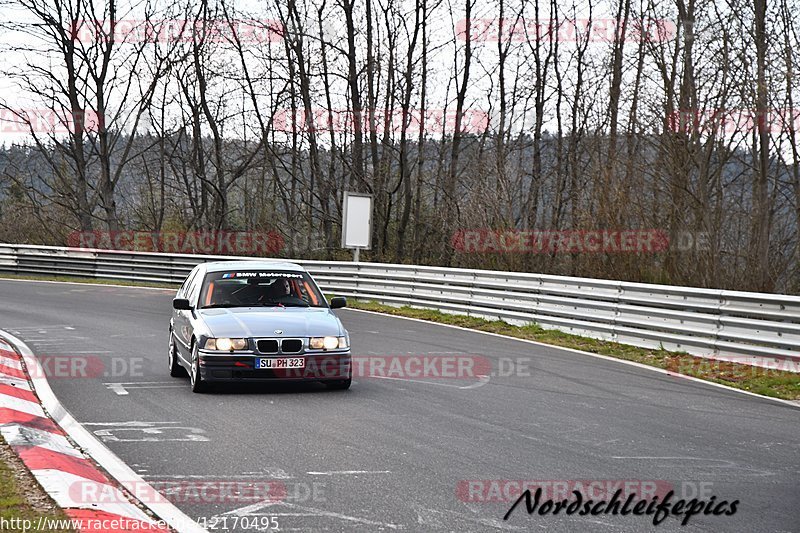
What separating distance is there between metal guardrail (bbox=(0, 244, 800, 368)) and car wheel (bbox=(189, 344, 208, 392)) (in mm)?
7359

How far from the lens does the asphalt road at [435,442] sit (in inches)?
218

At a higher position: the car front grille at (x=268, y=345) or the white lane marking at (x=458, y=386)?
the car front grille at (x=268, y=345)

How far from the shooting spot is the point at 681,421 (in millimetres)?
8961

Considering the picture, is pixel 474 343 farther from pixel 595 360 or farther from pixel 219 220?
pixel 219 220

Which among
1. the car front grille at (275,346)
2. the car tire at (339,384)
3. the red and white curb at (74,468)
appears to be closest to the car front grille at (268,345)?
the car front grille at (275,346)

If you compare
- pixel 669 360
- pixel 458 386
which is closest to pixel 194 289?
pixel 458 386

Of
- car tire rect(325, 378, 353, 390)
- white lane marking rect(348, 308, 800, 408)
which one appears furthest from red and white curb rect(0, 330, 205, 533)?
white lane marking rect(348, 308, 800, 408)

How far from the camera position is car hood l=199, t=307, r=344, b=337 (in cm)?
989

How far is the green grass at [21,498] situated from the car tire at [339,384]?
4.32 m

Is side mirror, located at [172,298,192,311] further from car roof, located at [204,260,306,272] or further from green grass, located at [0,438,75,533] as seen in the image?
green grass, located at [0,438,75,533]

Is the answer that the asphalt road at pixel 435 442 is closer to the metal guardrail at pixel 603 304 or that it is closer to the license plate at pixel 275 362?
the license plate at pixel 275 362

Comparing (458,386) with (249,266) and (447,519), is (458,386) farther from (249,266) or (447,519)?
(447,519)

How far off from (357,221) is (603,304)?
34.1ft

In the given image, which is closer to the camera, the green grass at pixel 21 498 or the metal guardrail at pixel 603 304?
the green grass at pixel 21 498
